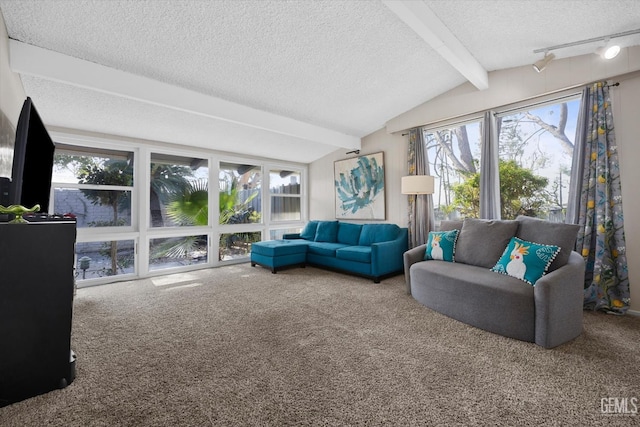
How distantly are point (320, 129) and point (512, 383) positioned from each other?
408cm

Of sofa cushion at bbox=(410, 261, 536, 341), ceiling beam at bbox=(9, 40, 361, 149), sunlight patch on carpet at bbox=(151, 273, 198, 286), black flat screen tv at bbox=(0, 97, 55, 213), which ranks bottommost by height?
sunlight patch on carpet at bbox=(151, 273, 198, 286)

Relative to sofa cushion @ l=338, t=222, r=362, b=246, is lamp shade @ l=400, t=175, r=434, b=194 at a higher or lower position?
higher

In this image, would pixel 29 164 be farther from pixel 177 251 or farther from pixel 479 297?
pixel 479 297

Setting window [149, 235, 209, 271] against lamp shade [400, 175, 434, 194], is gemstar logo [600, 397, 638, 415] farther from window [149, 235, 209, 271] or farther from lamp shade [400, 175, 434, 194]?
window [149, 235, 209, 271]

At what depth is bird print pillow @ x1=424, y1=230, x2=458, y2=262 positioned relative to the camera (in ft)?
10.3

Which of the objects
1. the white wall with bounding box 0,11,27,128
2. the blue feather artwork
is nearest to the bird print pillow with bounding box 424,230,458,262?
the blue feather artwork

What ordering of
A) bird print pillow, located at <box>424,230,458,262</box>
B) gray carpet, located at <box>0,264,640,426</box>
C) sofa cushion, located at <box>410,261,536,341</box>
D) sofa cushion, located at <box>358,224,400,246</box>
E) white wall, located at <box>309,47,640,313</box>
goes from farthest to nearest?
sofa cushion, located at <box>358,224,400,246</box> < bird print pillow, located at <box>424,230,458,262</box> < white wall, located at <box>309,47,640,313</box> < sofa cushion, located at <box>410,261,536,341</box> < gray carpet, located at <box>0,264,640,426</box>

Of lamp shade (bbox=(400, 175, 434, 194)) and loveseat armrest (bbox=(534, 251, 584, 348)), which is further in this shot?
lamp shade (bbox=(400, 175, 434, 194))

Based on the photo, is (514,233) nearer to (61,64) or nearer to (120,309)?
(120,309)

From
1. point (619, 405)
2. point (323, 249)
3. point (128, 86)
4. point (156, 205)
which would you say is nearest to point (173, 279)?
point (156, 205)

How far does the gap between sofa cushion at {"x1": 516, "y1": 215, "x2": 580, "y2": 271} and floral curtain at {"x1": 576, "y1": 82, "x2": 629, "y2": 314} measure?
66 centimetres

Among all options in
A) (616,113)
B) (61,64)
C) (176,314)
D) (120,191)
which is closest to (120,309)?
(176,314)

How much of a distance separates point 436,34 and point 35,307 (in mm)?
3532

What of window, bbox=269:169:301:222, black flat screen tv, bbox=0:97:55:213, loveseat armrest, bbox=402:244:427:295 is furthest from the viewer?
window, bbox=269:169:301:222
